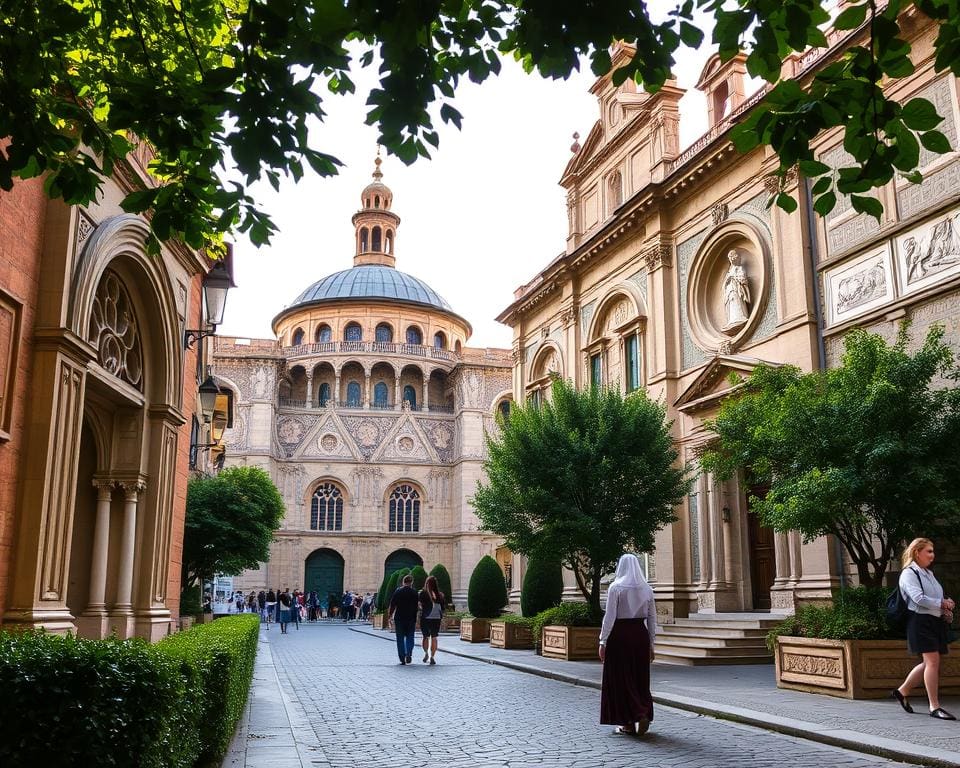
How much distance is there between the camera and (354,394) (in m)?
58.7

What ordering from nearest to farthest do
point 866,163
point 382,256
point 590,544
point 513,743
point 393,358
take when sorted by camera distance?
point 866,163
point 513,743
point 590,544
point 393,358
point 382,256

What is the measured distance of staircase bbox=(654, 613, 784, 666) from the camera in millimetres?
17609

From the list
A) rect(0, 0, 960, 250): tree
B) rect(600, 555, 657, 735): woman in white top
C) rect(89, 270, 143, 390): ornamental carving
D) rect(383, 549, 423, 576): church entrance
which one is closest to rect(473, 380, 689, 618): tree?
rect(89, 270, 143, 390): ornamental carving

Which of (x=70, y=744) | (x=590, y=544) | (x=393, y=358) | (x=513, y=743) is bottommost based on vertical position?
(x=513, y=743)

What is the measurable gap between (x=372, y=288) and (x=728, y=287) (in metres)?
43.0

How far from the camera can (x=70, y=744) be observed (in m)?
4.17

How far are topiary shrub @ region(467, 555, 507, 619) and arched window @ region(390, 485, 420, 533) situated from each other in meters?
28.3

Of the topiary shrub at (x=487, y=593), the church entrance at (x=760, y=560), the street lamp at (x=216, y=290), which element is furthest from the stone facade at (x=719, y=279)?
the street lamp at (x=216, y=290)

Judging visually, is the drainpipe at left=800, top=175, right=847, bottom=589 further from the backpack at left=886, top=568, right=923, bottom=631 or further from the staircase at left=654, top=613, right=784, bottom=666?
the backpack at left=886, top=568, right=923, bottom=631

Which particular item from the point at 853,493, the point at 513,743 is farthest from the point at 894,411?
the point at 513,743

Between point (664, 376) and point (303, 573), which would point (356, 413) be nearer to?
point (303, 573)

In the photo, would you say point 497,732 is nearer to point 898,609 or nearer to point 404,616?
Result: point 898,609

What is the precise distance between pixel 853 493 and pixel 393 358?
47.5m

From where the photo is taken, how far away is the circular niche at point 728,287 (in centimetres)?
2150
